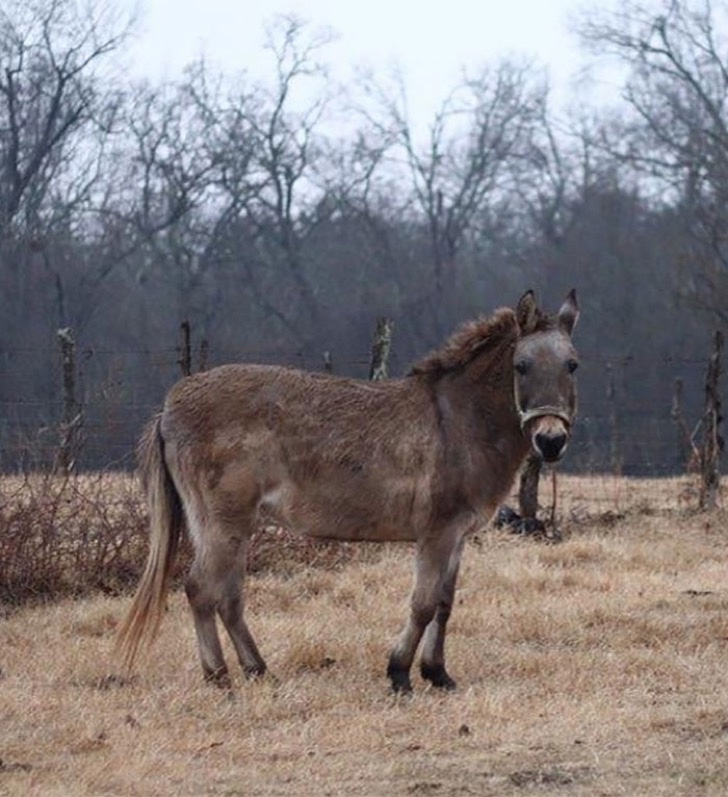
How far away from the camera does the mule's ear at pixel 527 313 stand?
9.88m

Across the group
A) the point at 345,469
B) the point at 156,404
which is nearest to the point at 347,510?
the point at 345,469

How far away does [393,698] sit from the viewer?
9.34 m

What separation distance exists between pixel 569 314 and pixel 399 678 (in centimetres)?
231

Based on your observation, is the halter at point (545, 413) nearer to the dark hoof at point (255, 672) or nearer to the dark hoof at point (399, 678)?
the dark hoof at point (399, 678)

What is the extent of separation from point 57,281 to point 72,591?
2752 cm

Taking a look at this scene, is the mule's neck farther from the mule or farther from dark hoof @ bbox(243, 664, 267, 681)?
dark hoof @ bbox(243, 664, 267, 681)

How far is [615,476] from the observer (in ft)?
65.2

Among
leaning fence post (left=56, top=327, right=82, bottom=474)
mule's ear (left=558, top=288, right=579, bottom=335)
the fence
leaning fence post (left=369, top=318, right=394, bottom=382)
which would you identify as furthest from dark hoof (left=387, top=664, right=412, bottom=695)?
leaning fence post (left=369, top=318, right=394, bottom=382)

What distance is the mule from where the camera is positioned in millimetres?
9680

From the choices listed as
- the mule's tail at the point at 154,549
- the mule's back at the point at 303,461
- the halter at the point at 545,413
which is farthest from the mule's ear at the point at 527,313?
the mule's tail at the point at 154,549

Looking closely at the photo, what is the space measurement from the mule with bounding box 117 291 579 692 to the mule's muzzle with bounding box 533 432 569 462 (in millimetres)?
179

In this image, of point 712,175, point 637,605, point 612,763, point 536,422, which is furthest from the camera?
point 712,175

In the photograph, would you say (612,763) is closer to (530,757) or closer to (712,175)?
(530,757)

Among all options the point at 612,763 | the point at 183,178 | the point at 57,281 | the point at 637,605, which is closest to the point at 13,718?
the point at 612,763
